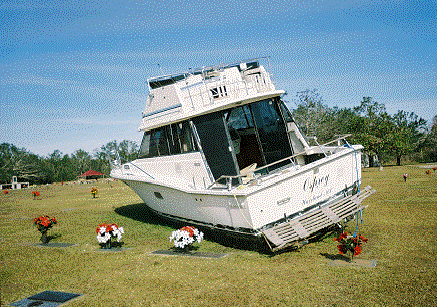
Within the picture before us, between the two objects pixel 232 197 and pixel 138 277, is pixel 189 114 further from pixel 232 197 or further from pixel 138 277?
pixel 138 277

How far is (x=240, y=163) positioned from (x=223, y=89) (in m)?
2.42

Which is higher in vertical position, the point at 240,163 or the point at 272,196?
the point at 240,163

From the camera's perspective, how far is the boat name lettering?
7625mm

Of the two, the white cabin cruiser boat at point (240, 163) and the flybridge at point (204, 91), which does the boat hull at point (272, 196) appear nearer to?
the white cabin cruiser boat at point (240, 163)

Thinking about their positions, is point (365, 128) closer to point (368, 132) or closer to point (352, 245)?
point (368, 132)

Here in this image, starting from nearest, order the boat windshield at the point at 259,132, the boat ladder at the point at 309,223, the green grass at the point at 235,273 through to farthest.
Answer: the green grass at the point at 235,273, the boat ladder at the point at 309,223, the boat windshield at the point at 259,132

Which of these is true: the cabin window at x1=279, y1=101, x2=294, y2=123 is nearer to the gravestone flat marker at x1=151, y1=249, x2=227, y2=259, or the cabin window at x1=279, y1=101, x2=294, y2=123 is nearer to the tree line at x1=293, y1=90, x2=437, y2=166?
the gravestone flat marker at x1=151, y1=249, x2=227, y2=259

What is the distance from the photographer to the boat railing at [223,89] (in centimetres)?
943

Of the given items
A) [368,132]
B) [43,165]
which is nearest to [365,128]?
[368,132]

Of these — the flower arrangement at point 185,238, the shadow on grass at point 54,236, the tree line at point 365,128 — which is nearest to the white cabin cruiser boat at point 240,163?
the flower arrangement at point 185,238

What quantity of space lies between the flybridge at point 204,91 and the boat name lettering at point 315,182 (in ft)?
8.56

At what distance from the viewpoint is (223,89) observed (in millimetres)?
9398

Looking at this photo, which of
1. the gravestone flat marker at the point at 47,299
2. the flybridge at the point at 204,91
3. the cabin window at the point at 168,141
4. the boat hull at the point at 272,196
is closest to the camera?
the gravestone flat marker at the point at 47,299

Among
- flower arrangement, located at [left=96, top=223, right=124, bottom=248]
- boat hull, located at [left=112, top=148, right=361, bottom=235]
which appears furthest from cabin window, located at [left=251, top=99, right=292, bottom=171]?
flower arrangement, located at [left=96, top=223, right=124, bottom=248]
